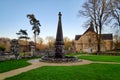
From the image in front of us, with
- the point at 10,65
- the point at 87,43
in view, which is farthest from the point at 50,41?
the point at 10,65

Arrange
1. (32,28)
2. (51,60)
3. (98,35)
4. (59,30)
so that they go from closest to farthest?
(51,60), (59,30), (98,35), (32,28)

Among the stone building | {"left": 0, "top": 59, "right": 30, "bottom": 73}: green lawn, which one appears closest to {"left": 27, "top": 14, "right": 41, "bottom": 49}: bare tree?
the stone building

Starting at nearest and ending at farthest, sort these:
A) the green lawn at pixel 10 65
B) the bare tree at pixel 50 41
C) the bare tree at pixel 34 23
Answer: the green lawn at pixel 10 65, the bare tree at pixel 34 23, the bare tree at pixel 50 41

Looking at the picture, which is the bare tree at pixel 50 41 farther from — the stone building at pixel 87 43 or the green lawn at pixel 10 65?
the green lawn at pixel 10 65

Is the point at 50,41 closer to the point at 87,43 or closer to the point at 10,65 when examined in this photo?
the point at 87,43

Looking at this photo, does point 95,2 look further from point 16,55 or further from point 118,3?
point 16,55

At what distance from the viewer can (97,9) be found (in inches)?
1469

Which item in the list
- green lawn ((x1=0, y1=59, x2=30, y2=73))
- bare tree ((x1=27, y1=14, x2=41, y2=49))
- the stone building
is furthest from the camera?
the stone building

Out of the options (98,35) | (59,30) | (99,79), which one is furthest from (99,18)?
(99,79)

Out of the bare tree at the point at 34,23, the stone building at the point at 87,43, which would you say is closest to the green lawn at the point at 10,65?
the bare tree at the point at 34,23

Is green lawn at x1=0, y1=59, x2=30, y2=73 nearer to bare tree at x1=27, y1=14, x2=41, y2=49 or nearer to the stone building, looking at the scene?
bare tree at x1=27, y1=14, x2=41, y2=49

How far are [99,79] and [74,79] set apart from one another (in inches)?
56.6

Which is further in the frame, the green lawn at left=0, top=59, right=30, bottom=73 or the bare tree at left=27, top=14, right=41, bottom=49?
the bare tree at left=27, top=14, right=41, bottom=49

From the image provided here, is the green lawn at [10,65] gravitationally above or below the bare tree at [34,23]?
below
